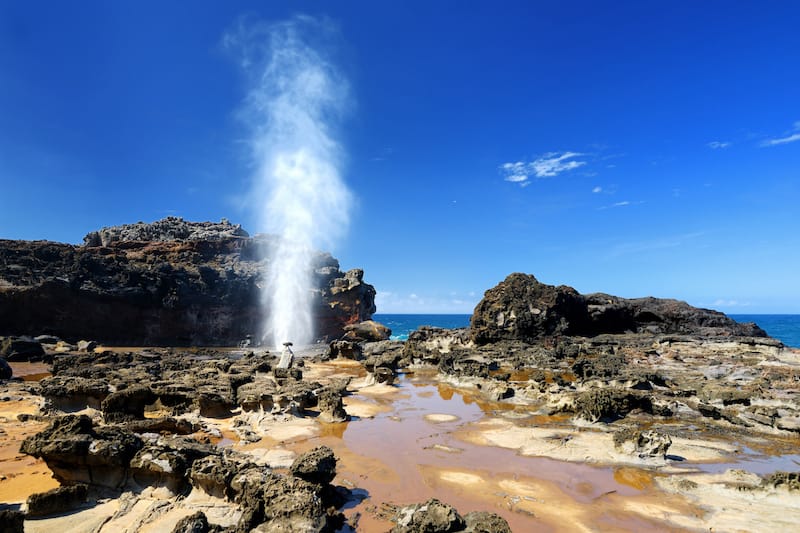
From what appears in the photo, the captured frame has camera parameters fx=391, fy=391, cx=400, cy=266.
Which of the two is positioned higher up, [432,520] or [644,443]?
[432,520]

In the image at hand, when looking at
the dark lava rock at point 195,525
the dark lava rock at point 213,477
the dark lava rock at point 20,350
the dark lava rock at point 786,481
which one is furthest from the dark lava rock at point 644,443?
the dark lava rock at point 20,350

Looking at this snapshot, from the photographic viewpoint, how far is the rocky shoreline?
19.4 ft

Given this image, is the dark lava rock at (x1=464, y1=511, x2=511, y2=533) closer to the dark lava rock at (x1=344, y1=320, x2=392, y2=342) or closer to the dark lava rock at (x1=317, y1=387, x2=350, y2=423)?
the dark lava rock at (x1=317, y1=387, x2=350, y2=423)

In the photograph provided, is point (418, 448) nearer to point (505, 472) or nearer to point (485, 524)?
point (505, 472)

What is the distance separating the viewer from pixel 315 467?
6.86 m

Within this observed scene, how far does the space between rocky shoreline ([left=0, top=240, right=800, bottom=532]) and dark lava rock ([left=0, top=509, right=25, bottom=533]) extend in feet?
0.06

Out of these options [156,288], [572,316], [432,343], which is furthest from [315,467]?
[156,288]

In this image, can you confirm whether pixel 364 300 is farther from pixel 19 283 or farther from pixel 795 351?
pixel 795 351

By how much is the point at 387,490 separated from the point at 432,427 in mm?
5366

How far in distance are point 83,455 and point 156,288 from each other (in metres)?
43.6

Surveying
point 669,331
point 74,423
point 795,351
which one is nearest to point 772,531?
point 74,423

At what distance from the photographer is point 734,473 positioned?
8.34 meters

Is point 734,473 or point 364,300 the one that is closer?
point 734,473

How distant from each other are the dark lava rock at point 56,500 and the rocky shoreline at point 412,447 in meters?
0.02
